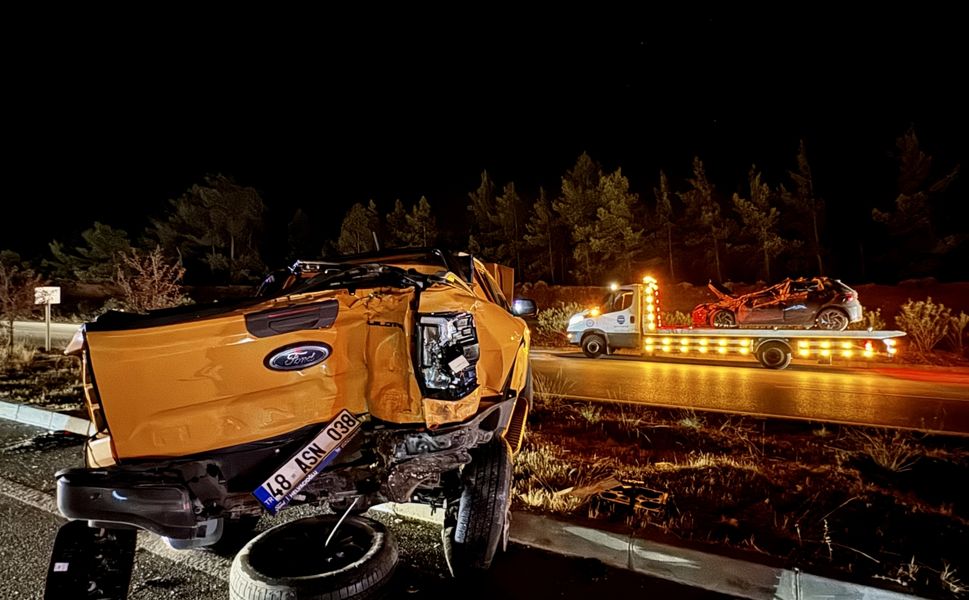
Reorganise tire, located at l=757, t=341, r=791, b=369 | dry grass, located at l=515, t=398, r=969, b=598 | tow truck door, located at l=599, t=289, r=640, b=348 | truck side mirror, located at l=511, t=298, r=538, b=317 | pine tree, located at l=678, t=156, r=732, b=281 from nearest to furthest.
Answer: dry grass, located at l=515, t=398, r=969, b=598 < truck side mirror, located at l=511, t=298, r=538, b=317 < tire, located at l=757, t=341, r=791, b=369 < tow truck door, located at l=599, t=289, r=640, b=348 < pine tree, located at l=678, t=156, r=732, b=281

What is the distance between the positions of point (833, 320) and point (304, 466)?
1483 cm

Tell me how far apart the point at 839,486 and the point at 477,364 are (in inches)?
144

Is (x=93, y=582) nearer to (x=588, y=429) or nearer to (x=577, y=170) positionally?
(x=588, y=429)

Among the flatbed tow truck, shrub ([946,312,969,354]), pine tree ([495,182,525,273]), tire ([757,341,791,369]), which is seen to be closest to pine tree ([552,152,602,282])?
pine tree ([495,182,525,273])

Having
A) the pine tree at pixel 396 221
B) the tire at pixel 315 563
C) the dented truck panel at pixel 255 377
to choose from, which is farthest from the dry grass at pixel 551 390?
the pine tree at pixel 396 221

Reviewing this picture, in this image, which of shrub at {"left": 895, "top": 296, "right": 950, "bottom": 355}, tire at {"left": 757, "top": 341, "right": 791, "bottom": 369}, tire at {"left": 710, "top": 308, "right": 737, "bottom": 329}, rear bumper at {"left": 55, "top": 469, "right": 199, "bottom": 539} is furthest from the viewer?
shrub at {"left": 895, "top": 296, "right": 950, "bottom": 355}

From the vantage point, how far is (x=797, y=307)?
14.3 meters

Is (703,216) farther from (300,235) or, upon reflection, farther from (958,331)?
(300,235)

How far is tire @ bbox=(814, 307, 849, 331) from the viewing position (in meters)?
13.9

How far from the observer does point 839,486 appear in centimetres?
464

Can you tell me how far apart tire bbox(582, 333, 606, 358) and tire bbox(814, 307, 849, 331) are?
213 inches

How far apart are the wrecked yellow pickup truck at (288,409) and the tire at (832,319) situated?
44.8 feet

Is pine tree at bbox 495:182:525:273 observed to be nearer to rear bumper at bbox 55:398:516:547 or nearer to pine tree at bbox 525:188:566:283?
pine tree at bbox 525:188:566:283

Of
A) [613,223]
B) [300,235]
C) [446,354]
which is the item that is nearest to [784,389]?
[446,354]
